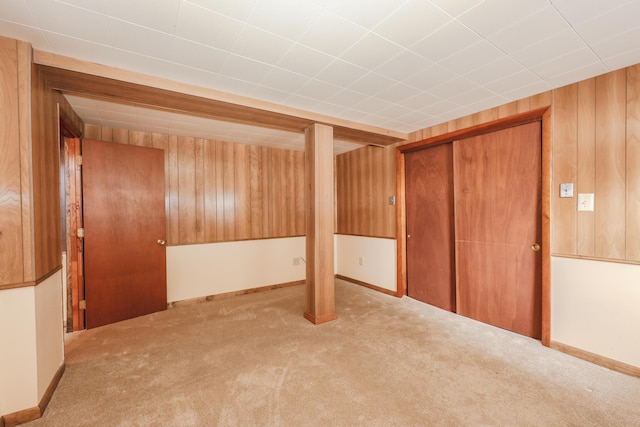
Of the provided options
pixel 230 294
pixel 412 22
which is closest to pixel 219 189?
pixel 230 294

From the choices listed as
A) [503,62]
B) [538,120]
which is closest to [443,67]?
[503,62]

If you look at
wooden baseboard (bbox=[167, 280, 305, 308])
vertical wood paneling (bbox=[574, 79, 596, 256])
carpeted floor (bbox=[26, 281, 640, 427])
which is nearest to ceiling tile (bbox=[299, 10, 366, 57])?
vertical wood paneling (bbox=[574, 79, 596, 256])

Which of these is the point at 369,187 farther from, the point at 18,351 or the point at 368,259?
the point at 18,351

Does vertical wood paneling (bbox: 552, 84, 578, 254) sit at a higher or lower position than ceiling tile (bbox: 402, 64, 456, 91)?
lower

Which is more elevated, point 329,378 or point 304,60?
point 304,60

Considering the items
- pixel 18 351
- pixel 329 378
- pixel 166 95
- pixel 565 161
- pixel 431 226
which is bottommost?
pixel 329 378

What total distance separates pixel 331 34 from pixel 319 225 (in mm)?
1865

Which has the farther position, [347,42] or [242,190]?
[242,190]

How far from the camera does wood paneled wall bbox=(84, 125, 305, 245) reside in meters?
3.63

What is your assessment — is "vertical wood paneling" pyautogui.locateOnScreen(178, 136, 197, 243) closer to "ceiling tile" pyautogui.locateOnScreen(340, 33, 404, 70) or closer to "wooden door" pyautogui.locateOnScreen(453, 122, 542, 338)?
"ceiling tile" pyautogui.locateOnScreen(340, 33, 404, 70)

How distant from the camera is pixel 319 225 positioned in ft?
9.93

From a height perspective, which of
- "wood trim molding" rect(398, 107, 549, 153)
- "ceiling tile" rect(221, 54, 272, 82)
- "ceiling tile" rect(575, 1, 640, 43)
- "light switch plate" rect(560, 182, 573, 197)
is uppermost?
"ceiling tile" rect(221, 54, 272, 82)

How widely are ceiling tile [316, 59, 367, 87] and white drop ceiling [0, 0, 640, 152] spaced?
1cm

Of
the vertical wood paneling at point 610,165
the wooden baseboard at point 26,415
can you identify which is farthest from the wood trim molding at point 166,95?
the wooden baseboard at point 26,415
